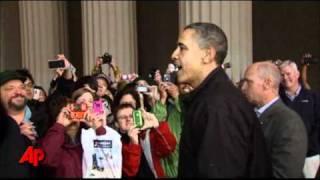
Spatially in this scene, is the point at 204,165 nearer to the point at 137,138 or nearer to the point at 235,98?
the point at 235,98

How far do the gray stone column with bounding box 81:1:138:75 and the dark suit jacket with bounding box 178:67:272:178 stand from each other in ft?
32.7

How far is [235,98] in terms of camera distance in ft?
9.79

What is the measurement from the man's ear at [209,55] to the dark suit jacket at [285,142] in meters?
0.85

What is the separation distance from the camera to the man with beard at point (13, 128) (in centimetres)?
411

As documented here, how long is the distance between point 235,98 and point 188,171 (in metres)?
0.42

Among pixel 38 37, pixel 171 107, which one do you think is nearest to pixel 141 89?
pixel 171 107

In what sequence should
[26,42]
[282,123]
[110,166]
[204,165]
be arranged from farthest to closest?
[26,42] → [110,166] → [282,123] → [204,165]

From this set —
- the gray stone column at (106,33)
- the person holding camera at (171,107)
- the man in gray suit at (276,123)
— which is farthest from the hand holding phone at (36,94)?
the gray stone column at (106,33)

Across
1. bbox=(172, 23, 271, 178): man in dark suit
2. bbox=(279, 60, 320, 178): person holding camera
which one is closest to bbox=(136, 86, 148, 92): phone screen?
bbox=(279, 60, 320, 178): person holding camera

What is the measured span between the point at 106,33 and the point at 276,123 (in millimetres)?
9498

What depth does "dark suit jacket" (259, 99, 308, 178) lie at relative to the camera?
3.62 metres

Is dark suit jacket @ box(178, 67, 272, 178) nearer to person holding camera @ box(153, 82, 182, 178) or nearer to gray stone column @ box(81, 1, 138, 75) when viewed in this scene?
person holding camera @ box(153, 82, 182, 178)

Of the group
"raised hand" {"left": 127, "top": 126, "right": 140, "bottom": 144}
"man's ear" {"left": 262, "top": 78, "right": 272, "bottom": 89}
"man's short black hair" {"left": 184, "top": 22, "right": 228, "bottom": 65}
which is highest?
"man's short black hair" {"left": 184, "top": 22, "right": 228, "bottom": 65}

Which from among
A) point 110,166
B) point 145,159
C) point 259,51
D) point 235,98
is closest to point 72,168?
point 110,166
